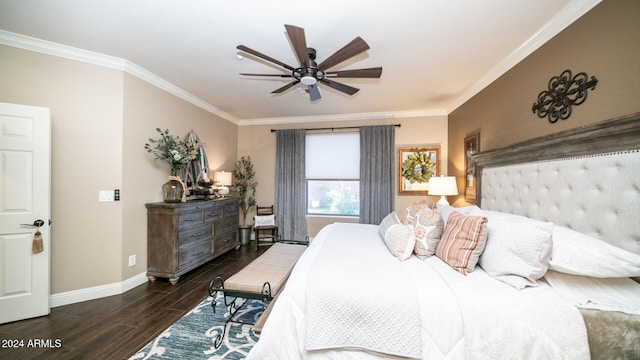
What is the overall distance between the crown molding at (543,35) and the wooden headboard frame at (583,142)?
944 mm

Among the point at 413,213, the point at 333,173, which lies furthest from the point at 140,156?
the point at 413,213

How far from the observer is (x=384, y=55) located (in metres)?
2.42

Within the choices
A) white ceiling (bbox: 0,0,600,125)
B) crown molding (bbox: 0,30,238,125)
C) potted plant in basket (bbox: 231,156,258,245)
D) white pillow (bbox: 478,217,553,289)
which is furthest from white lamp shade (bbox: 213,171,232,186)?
white pillow (bbox: 478,217,553,289)

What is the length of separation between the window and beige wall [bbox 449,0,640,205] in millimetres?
2380

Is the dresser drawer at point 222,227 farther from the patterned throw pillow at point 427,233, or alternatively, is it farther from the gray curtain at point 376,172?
the patterned throw pillow at point 427,233

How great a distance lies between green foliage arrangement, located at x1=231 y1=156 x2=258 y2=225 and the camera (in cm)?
485

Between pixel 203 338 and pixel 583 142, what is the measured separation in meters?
3.29

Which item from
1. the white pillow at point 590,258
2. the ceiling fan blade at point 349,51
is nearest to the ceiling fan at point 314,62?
the ceiling fan blade at point 349,51

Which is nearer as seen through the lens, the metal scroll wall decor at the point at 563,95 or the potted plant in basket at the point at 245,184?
the metal scroll wall decor at the point at 563,95

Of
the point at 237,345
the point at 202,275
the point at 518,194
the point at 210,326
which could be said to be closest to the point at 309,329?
the point at 237,345

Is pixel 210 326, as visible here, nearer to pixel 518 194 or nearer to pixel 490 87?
pixel 518 194

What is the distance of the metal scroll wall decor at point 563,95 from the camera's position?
1.64 meters

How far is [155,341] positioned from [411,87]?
4169 millimetres

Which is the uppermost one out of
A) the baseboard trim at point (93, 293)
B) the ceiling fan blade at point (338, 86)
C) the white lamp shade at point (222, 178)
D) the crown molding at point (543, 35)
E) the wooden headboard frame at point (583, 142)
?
the crown molding at point (543, 35)
